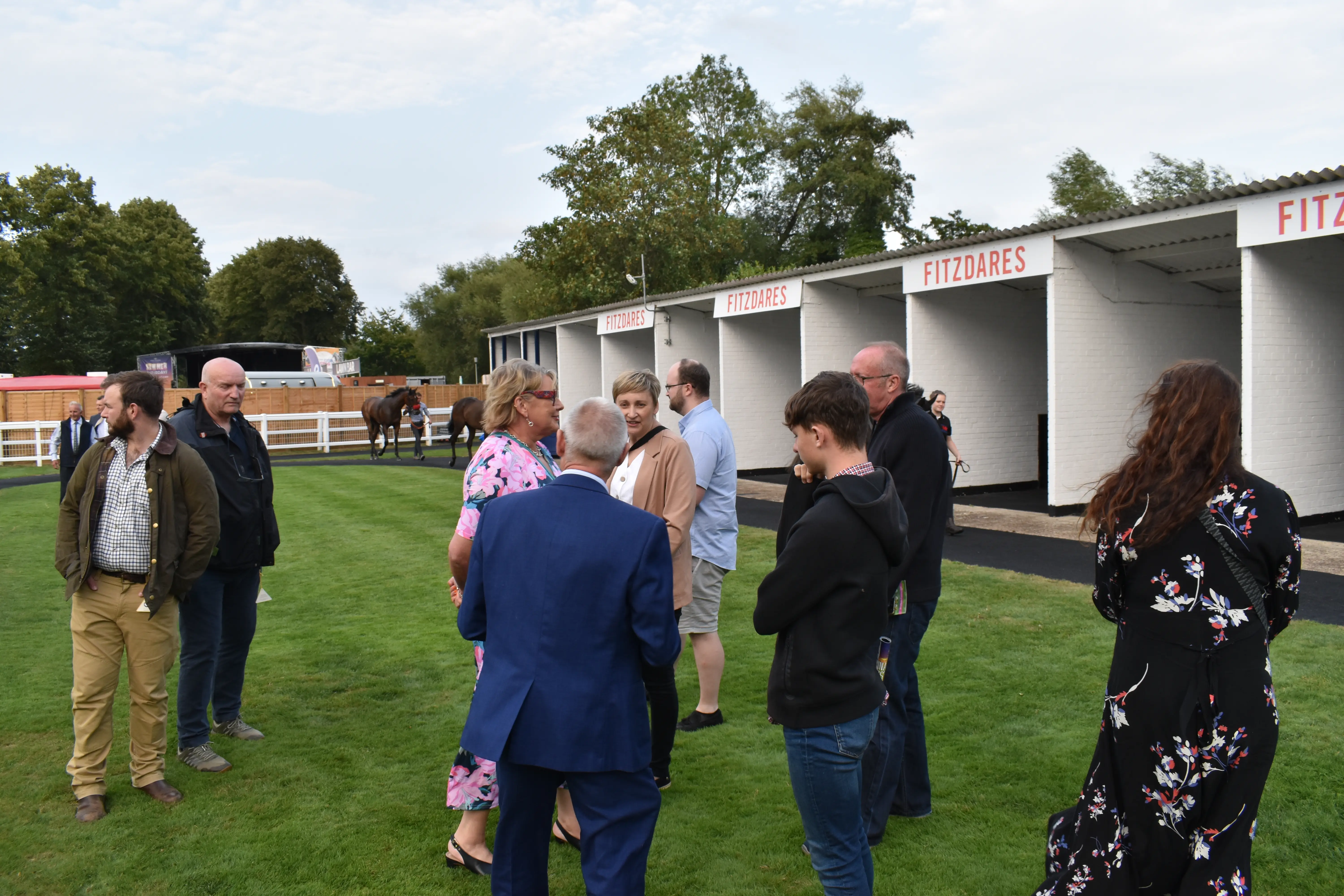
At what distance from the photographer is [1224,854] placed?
8.65ft

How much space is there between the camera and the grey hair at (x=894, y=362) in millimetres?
3562

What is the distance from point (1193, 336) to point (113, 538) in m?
14.8

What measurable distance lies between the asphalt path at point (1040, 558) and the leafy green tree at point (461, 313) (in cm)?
5055

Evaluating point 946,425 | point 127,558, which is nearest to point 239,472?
point 127,558

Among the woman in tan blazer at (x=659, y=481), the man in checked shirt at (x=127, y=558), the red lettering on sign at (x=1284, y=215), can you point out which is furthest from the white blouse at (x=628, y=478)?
the red lettering on sign at (x=1284, y=215)

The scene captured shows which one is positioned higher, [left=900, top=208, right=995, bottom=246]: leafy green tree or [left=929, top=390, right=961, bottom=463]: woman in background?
[left=900, top=208, right=995, bottom=246]: leafy green tree

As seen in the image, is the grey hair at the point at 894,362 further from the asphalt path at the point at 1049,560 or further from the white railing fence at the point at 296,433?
the white railing fence at the point at 296,433

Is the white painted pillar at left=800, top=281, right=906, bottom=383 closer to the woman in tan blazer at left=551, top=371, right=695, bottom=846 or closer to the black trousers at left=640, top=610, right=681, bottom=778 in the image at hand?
the woman in tan blazer at left=551, top=371, right=695, bottom=846

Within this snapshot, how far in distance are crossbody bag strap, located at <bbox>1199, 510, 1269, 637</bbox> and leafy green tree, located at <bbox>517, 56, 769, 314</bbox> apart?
3571 centimetres

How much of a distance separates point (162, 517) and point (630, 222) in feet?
115

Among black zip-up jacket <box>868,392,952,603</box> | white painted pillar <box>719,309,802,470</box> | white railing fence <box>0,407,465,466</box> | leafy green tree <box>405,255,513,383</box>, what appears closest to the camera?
black zip-up jacket <box>868,392,952,603</box>

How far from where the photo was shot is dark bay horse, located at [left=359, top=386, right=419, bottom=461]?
2723 centimetres

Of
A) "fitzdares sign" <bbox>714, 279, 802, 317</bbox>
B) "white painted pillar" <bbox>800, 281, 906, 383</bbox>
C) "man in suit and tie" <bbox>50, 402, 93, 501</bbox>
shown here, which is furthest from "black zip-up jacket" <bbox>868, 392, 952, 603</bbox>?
"fitzdares sign" <bbox>714, 279, 802, 317</bbox>

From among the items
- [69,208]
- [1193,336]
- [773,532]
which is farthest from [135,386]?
[69,208]
